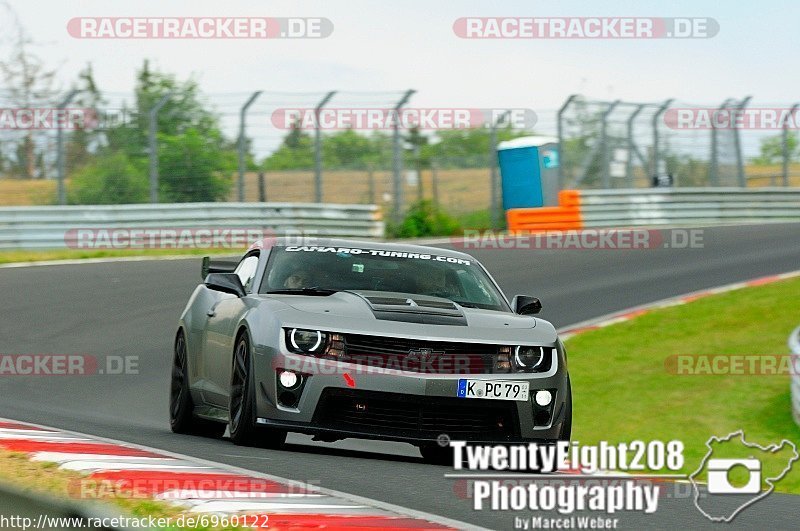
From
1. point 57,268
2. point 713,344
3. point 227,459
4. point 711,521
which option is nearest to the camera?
point 711,521

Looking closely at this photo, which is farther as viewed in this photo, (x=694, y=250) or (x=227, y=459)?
(x=694, y=250)

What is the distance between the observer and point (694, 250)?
78.5 ft

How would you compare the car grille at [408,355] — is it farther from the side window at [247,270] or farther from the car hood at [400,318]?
the side window at [247,270]

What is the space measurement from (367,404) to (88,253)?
1517 cm

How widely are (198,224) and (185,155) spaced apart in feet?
5.56

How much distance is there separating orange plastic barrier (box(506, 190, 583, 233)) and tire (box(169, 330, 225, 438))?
17.9m

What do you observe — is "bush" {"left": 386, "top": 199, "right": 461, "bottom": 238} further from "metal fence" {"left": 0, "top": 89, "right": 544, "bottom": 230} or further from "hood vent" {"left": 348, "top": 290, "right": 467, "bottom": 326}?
"hood vent" {"left": 348, "top": 290, "right": 467, "bottom": 326}

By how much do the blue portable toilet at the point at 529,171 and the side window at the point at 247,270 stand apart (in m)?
19.8

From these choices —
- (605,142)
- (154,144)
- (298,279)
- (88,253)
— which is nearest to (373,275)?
(298,279)

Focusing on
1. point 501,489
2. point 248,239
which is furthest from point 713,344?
point 248,239

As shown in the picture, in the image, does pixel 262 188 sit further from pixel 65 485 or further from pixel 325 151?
pixel 65 485

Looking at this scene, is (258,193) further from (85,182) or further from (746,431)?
(746,431)

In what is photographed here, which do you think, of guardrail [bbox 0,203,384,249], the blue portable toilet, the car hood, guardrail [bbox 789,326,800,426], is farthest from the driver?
the blue portable toilet

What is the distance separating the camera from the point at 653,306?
1756 centimetres
